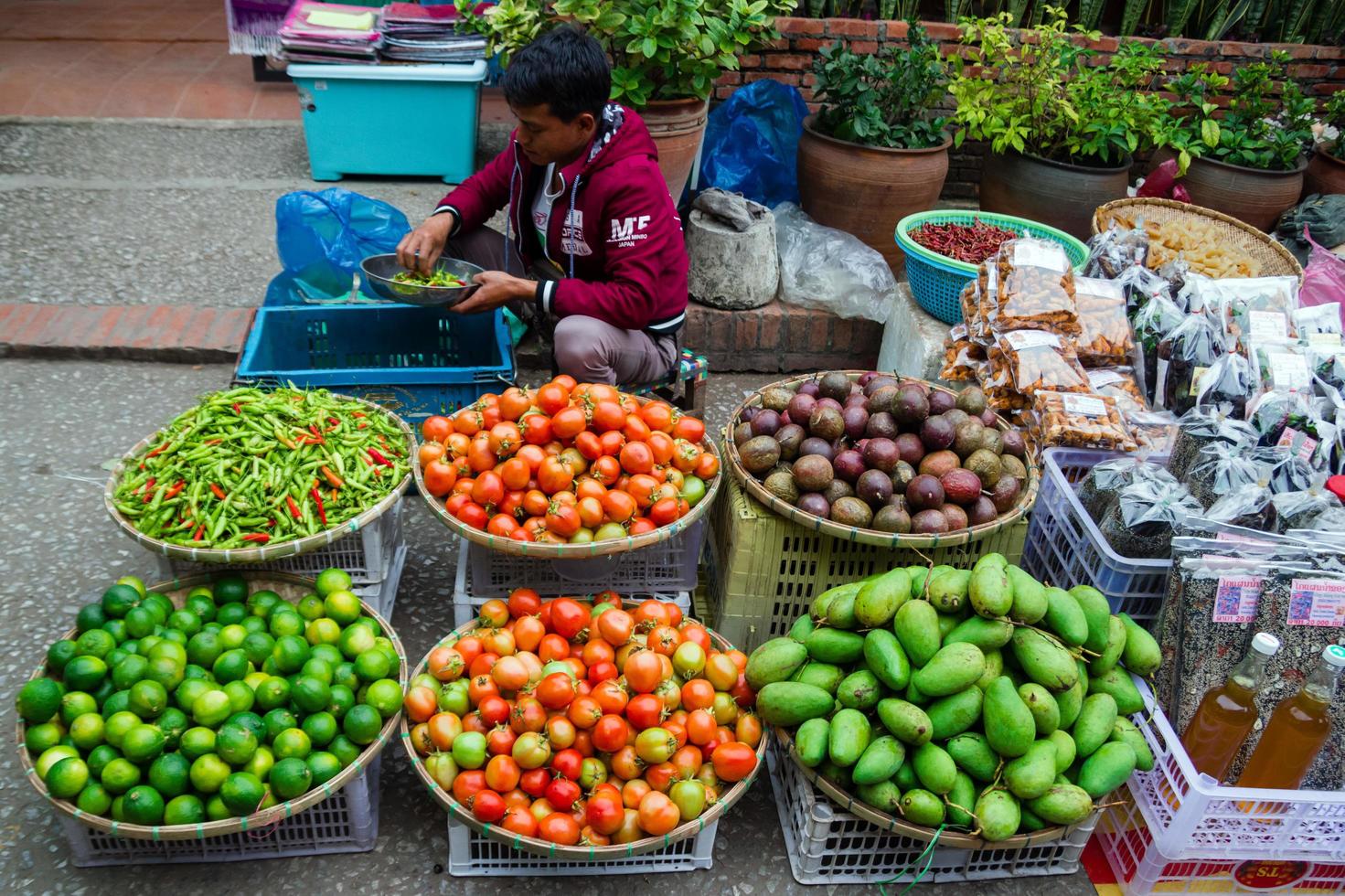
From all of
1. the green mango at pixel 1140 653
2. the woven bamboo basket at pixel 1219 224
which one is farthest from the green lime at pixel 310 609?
the woven bamboo basket at pixel 1219 224

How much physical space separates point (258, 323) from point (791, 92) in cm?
324

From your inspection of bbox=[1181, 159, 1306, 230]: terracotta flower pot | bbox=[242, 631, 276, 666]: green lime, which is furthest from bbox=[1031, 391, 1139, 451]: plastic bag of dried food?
bbox=[1181, 159, 1306, 230]: terracotta flower pot

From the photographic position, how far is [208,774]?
2029 millimetres

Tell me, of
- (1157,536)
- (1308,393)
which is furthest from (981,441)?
(1308,393)

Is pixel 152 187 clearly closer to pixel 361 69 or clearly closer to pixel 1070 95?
pixel 361 69

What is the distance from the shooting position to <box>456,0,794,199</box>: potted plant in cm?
404

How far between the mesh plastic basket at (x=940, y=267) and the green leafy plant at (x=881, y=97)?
0.64 m

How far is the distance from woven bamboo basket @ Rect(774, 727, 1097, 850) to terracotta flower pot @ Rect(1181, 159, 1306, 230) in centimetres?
435

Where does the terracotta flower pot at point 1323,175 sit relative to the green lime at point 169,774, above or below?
above

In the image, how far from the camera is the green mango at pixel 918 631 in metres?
2.21

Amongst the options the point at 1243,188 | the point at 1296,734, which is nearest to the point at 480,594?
the point at 1296,734

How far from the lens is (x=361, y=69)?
536 centimetres

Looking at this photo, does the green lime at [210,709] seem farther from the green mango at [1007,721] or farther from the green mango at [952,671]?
the green mango at [1007,721]

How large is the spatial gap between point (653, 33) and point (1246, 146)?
3.50 metres
